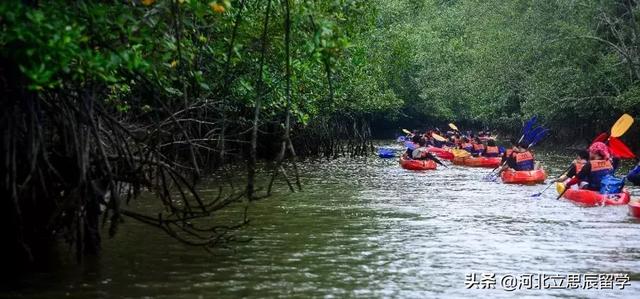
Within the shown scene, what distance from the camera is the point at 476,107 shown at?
40.1m

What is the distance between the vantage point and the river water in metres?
7.08

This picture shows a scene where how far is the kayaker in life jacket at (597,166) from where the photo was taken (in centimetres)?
1297

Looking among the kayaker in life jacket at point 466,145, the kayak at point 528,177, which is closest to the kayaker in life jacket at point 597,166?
the kayak at point 528,177

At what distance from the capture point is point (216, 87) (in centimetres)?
1203

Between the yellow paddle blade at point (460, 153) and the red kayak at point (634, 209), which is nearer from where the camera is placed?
the red kayak at point (634, 209)

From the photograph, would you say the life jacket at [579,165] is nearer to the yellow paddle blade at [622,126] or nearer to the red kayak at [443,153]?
the yellow paddle blade at [622,126]

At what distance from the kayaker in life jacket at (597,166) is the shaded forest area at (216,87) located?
443 cm

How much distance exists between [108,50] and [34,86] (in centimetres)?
103

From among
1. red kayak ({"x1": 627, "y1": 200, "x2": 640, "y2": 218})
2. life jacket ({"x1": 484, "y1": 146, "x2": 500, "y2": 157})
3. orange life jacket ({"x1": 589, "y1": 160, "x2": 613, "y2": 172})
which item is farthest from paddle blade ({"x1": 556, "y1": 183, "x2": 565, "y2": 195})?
life jacket ({"x1": 484, "y1": 146, "x2": 500, "y2": 157})

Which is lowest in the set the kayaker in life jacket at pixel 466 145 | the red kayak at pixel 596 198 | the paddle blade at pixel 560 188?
the red kayak at pixel 596 198

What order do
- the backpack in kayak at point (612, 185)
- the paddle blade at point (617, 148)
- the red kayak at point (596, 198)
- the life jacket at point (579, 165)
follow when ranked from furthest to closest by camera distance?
the paddle blade at point (617, 148) < the life jacket at point (579, 165) < the backpack in kayak at point (612, 185) < the red kayak at point (596, 198)

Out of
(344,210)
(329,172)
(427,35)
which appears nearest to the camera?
(344,210)

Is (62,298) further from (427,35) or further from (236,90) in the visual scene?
(427,35)

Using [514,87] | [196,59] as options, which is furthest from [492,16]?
[196,59]
